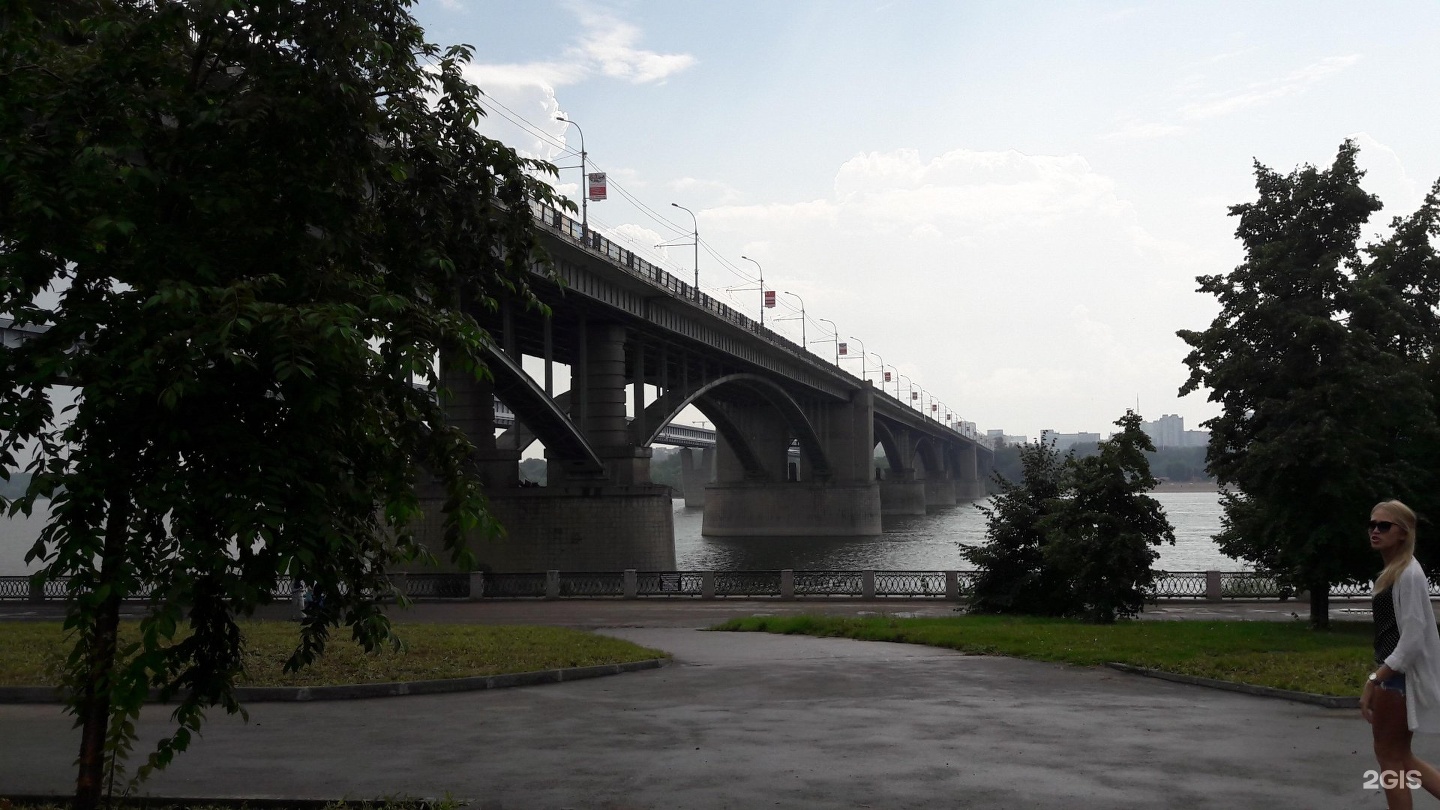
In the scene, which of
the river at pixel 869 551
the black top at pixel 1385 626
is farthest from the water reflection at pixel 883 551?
the black top at pixel 1385 626

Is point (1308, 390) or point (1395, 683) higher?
point (1308, 390)

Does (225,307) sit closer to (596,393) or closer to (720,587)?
(720,587)

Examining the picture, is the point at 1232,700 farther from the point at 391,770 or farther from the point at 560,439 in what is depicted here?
the point at 560,439

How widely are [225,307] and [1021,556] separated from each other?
21089 millimetres

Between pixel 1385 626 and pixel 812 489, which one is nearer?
pixel 1385 626

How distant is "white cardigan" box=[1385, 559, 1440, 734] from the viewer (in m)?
5.92

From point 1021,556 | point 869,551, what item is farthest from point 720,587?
point 869,551

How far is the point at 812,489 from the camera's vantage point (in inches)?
3703

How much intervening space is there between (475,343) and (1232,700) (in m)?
9.65

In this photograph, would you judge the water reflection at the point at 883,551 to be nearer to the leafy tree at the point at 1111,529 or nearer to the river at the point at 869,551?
the river at the point at 869,551

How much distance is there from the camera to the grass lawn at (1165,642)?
13.2m

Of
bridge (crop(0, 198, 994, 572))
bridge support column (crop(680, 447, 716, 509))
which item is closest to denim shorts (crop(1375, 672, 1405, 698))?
bridge (crop(0, 198, 994, 572))

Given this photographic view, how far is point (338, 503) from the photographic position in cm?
613

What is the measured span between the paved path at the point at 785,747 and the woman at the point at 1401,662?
1509 millimetres
